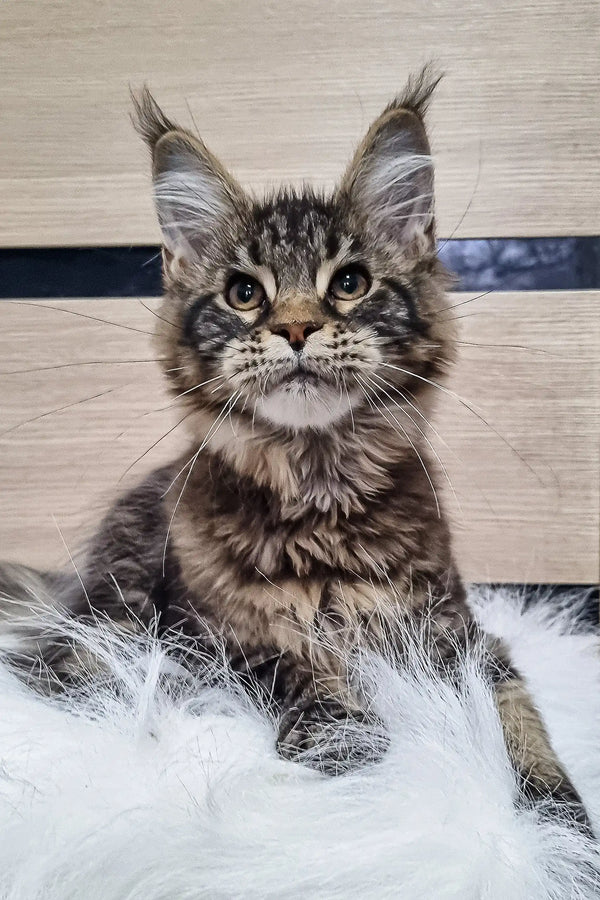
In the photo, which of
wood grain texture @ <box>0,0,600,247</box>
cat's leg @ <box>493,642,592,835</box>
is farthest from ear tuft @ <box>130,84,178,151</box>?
cat's leg @ <box>493,642,592,835</box>

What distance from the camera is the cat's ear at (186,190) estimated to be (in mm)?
625

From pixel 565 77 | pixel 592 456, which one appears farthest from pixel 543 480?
pixel 565 77

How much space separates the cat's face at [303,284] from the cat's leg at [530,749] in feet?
0.88

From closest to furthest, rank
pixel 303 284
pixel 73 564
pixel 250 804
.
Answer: pixel 250 804 → pixel 303 284 → pixel 73 564

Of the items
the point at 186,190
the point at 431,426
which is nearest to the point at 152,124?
the point at 186,190

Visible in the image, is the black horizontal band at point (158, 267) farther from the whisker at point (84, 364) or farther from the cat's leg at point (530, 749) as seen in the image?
the cat's leg at point (530, 749)

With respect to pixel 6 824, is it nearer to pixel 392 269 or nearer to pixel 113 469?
pixel 113 469

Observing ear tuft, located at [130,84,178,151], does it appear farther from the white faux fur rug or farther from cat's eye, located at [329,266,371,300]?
the white faux fur rug

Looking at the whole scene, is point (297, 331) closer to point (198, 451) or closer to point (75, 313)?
point (198, 451)

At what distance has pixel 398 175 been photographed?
0.64 m

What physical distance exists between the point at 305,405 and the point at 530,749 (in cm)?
33

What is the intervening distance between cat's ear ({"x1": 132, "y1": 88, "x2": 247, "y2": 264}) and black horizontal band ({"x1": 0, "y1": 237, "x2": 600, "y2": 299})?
133 mm

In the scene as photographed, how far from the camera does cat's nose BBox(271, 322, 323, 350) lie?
1.76 feet

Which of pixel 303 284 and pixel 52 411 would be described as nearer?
pixel 303 284
